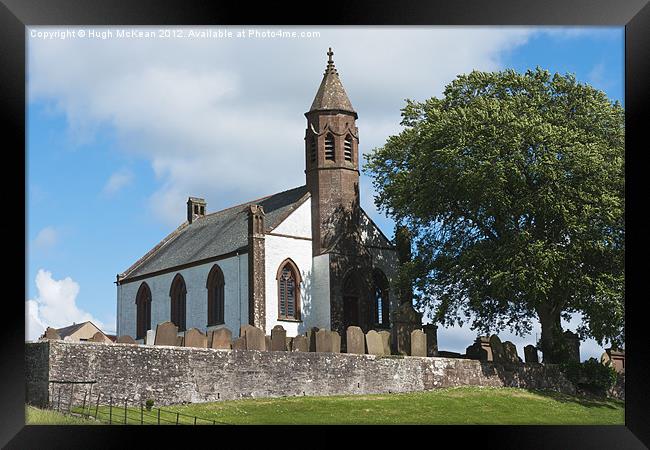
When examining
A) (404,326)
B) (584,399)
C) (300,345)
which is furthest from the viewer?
(404,326)

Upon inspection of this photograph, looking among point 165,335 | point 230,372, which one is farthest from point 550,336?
point 165,335

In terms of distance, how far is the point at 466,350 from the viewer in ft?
122

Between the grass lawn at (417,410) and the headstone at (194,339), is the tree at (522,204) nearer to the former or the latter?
the grass lawn at (417,410)

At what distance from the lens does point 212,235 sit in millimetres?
48375

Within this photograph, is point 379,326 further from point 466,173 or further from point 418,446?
point 418,446

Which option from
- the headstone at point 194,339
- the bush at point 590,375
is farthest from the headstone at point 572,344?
the headstone at point 194,339

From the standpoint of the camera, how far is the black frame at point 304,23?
56.4ft

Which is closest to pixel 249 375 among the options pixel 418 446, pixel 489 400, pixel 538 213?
pixel 489 400

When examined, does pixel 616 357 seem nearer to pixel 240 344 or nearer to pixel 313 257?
pixel 313 257

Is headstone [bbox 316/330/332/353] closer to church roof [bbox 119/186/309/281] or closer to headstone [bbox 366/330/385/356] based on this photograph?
headstone [bbox 366/330/385/356]

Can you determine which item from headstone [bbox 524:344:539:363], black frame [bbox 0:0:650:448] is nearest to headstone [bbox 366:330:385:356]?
headstone [bbox 524:344:539:363]

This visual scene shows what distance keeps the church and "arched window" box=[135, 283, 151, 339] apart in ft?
14.8

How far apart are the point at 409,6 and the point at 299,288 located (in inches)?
1057

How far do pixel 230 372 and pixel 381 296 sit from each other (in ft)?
60.2
